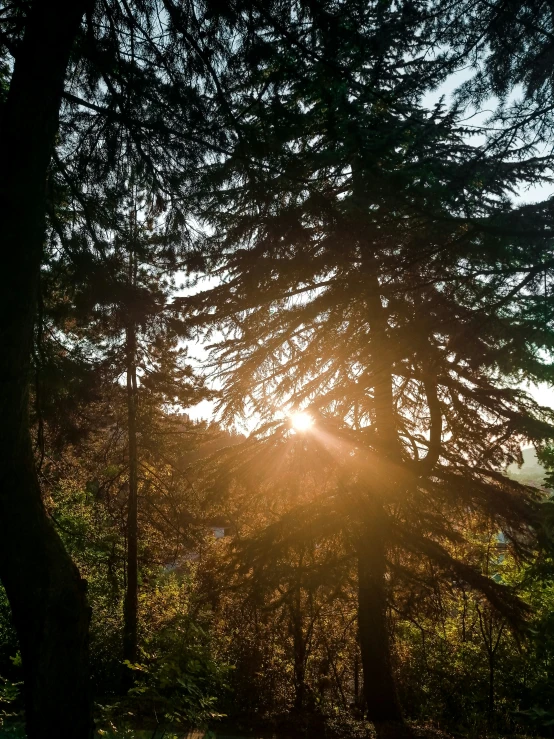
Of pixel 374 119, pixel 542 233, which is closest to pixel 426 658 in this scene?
→ pixel 542 233

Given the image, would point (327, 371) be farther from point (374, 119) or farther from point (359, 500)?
point (374, 119)

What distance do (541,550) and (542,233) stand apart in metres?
7.31

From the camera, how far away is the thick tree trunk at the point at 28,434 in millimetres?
3082

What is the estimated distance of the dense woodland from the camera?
3.50m

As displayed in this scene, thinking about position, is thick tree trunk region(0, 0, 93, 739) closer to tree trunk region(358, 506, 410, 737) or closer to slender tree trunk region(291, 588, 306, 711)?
tree trunk region(358, 506, 410, 737)

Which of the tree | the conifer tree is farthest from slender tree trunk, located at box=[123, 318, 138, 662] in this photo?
the conifer tree

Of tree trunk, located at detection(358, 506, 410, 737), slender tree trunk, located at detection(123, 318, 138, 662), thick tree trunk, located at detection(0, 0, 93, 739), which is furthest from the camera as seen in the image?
slender tree trunk, located at detection(123, 318, 138, 662)

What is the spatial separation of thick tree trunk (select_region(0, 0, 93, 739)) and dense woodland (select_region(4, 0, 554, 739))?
0.05 feet

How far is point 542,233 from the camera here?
4.35m

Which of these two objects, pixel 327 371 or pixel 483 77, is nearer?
pixel 483 77

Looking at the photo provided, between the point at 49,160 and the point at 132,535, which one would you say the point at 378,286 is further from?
the point at 132,535

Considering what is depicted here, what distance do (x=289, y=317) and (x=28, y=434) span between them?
21.3 ft

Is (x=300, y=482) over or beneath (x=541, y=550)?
over

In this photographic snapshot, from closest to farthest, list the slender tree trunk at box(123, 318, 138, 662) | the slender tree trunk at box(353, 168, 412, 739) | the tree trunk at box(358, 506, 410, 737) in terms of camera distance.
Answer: the slender tree trunk at box(353, 168, 412, 739) < the tree trunk at box(358, 506, 410, 737) < the slender tree trunk at box(123, 318, 138, 662)
